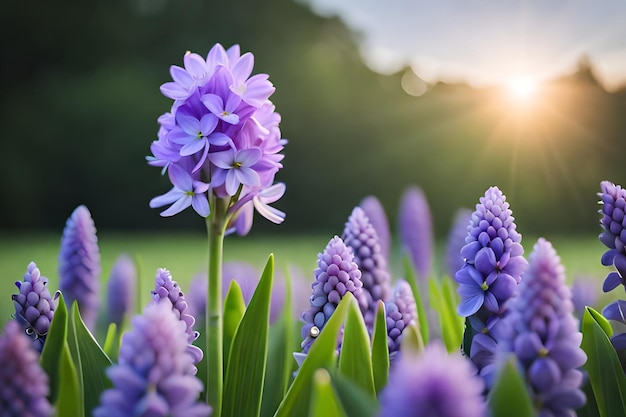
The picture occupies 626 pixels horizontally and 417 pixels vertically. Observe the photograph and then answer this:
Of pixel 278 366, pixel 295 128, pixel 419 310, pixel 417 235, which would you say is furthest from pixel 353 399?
pixel 295 128

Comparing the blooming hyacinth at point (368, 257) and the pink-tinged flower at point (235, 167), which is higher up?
the pink-tinged flower at point (235, 167)

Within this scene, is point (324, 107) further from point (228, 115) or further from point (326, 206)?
point (228, 115)

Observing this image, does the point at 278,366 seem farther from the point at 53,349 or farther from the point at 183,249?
the point at 183,249

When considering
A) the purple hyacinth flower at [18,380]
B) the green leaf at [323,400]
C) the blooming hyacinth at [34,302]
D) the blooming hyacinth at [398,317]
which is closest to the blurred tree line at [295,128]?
the blooming hyacinth at [398,317]

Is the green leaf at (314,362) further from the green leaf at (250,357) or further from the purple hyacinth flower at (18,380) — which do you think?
the purple hyacinth flower at (18,380)

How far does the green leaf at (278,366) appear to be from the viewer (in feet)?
6.18

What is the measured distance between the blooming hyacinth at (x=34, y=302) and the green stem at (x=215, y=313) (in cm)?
35

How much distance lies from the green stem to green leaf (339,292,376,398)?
1.07 feet

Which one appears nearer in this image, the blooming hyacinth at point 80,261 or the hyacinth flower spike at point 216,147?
the hyacinth flower spike at point 216,147

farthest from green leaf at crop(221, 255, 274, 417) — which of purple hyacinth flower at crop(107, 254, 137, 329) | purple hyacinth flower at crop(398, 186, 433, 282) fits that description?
purple hyacinth flower at crop(398, 186, 433, 282)

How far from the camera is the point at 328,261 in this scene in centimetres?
150

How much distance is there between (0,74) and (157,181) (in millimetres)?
5135

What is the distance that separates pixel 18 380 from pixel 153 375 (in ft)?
0.66

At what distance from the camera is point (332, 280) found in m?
1.51
